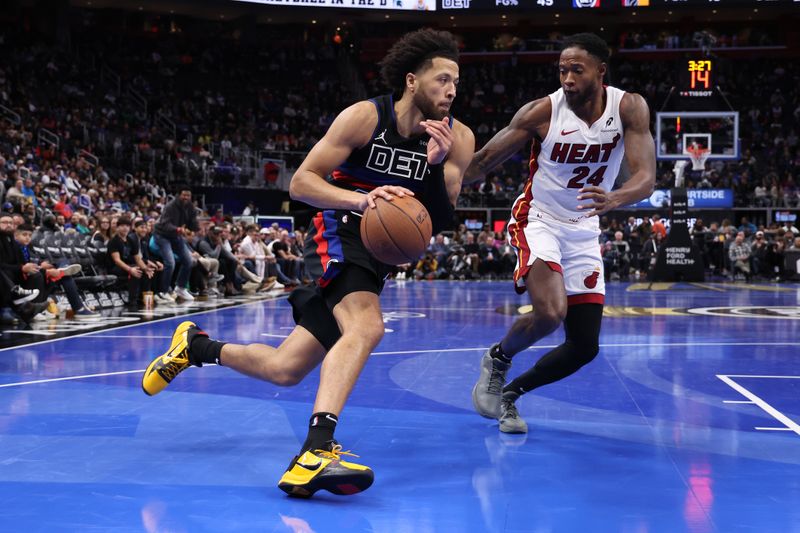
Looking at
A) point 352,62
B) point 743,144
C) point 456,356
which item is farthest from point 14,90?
point 743,144

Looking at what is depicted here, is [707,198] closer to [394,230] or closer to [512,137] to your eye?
[512,137]

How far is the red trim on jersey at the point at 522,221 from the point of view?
14.2 feet

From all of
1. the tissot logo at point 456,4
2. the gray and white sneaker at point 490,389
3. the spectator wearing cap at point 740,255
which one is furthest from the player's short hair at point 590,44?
the tissot logo at point 456,4

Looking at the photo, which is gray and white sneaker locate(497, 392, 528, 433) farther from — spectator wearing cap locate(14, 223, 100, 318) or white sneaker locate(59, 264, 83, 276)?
white sneaker locate(59, 264, 83, 276)

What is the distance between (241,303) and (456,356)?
6.52m

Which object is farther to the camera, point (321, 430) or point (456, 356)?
point (456, 356)

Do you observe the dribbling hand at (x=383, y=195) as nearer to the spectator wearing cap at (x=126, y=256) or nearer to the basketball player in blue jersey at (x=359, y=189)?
the basketball player in blue jersey at (x=359, y=189)

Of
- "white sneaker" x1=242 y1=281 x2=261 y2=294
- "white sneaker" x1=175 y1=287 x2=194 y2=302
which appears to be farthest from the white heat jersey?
"white sneaker" x1=242 y1=281 x2=261 y2=294

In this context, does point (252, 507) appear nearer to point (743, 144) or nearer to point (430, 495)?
point (430, 495)

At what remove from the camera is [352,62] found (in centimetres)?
3744

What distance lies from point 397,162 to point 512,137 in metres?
0.95

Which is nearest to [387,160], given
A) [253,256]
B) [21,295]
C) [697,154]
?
[21,295]

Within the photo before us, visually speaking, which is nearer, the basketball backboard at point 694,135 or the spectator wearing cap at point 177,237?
the spectator wearing cap at point 177,237

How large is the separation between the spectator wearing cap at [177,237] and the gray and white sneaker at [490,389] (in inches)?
337
